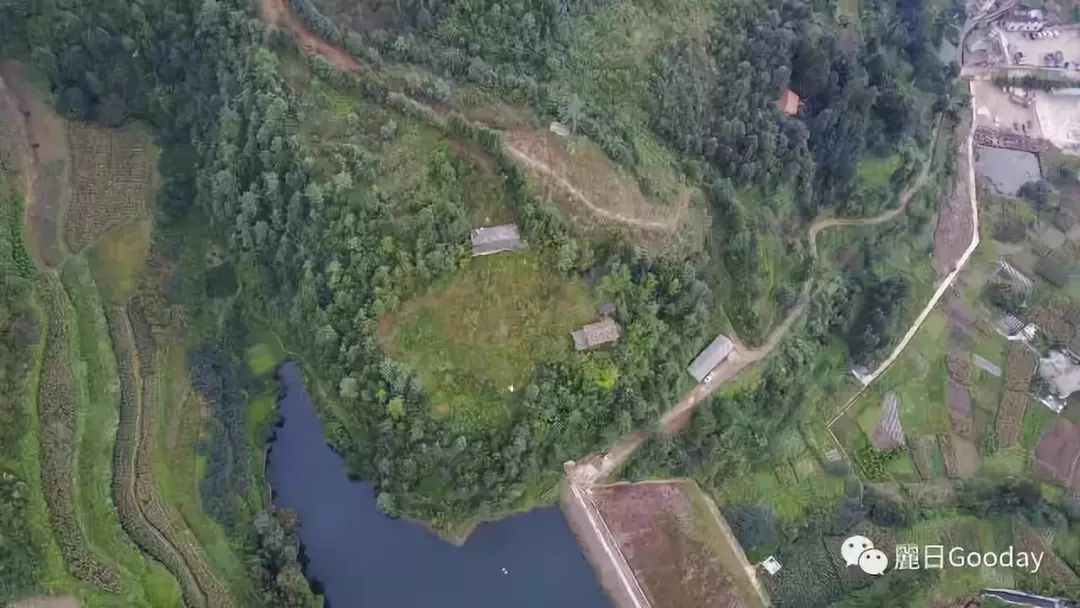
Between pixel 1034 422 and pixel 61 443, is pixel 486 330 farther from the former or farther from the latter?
pixel 1034 422

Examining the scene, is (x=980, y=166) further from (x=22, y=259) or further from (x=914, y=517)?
(x=22, y=259)

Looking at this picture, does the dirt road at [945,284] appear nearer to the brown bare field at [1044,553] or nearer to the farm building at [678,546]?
the farm building at [678,546]

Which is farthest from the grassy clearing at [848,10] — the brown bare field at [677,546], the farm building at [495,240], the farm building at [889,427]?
the brown bare field at [677,546]

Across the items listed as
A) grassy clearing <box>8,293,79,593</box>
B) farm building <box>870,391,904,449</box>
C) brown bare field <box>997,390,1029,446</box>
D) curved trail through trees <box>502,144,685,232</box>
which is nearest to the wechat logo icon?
farm building <box>870,391,904,449</box>

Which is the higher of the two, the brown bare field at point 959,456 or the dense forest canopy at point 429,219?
the dense forest canopy at point 429,219

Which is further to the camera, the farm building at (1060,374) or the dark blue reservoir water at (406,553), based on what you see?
the farm building at (1060,374)

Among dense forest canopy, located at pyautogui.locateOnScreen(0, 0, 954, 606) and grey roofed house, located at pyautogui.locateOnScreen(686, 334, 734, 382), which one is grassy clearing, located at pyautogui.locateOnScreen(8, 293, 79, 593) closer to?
Result: dense forest canopy, located at pyautogui.locateOnScreen(0, 0, 954, 606)

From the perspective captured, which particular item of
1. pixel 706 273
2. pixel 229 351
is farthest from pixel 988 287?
pixel 229 351
